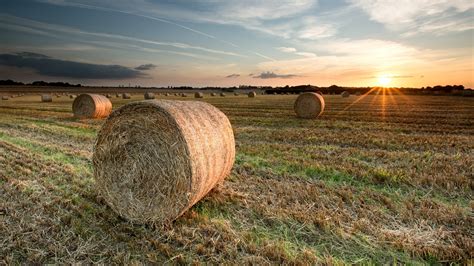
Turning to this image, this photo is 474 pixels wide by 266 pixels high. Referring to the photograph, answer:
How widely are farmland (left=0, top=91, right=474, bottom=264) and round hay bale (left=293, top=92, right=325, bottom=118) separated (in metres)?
9.19

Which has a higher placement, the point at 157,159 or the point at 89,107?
the point at 157,159

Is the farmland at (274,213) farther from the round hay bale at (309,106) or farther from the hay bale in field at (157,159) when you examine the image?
the round hay bale at (309,106)

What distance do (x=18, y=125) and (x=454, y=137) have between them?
685 inches

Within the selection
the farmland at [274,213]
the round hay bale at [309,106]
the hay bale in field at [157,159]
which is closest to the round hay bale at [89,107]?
the farmland at [274,213]

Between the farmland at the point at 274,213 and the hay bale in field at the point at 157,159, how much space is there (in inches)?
11.9

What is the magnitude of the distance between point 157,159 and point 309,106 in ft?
48.9

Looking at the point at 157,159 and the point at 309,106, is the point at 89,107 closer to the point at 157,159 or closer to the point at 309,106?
the point at 309,106

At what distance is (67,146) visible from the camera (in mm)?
10289

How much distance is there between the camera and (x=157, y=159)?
206 inches

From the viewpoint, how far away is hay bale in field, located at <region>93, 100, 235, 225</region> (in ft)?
16.3

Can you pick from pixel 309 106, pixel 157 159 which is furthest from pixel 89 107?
pixel 157 159

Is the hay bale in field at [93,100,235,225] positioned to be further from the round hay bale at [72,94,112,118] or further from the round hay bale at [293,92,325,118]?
the round hay bale at [72,94,112,118]

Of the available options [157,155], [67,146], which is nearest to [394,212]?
[157,155]

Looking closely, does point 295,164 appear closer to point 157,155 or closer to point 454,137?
point 157,155
